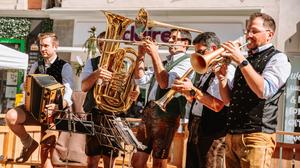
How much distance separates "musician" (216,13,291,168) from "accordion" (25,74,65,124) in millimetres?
2126

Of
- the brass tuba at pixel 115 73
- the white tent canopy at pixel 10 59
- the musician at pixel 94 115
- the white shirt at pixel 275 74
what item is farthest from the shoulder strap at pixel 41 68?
the white tent canopy at pixel 10 59

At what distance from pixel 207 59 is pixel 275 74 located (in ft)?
1.69

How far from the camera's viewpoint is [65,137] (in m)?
8.16

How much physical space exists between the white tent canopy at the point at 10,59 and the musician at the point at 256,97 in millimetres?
6649

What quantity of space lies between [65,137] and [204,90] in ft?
12.8

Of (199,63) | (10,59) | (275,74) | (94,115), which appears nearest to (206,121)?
(199,63)

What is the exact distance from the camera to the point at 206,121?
477 cm

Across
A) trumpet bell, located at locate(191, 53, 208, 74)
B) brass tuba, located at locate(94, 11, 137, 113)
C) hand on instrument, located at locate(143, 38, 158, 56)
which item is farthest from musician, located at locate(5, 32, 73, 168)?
trumpet bell, located at locate(191, 53, 208, 74)

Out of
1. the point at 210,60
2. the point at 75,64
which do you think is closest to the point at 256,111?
the point at 210,60

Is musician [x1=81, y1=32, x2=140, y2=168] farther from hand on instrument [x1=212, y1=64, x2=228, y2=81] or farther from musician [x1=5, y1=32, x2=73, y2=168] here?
hand on instrument [x1=212, y1=64, x2=228, y2=81]

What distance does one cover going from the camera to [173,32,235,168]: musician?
4586 mm

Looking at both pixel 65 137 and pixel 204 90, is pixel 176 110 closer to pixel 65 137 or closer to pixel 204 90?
pixel 204 90

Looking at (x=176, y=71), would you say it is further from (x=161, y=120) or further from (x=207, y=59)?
(x=207, y=59)

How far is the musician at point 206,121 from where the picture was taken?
15.0 ft
